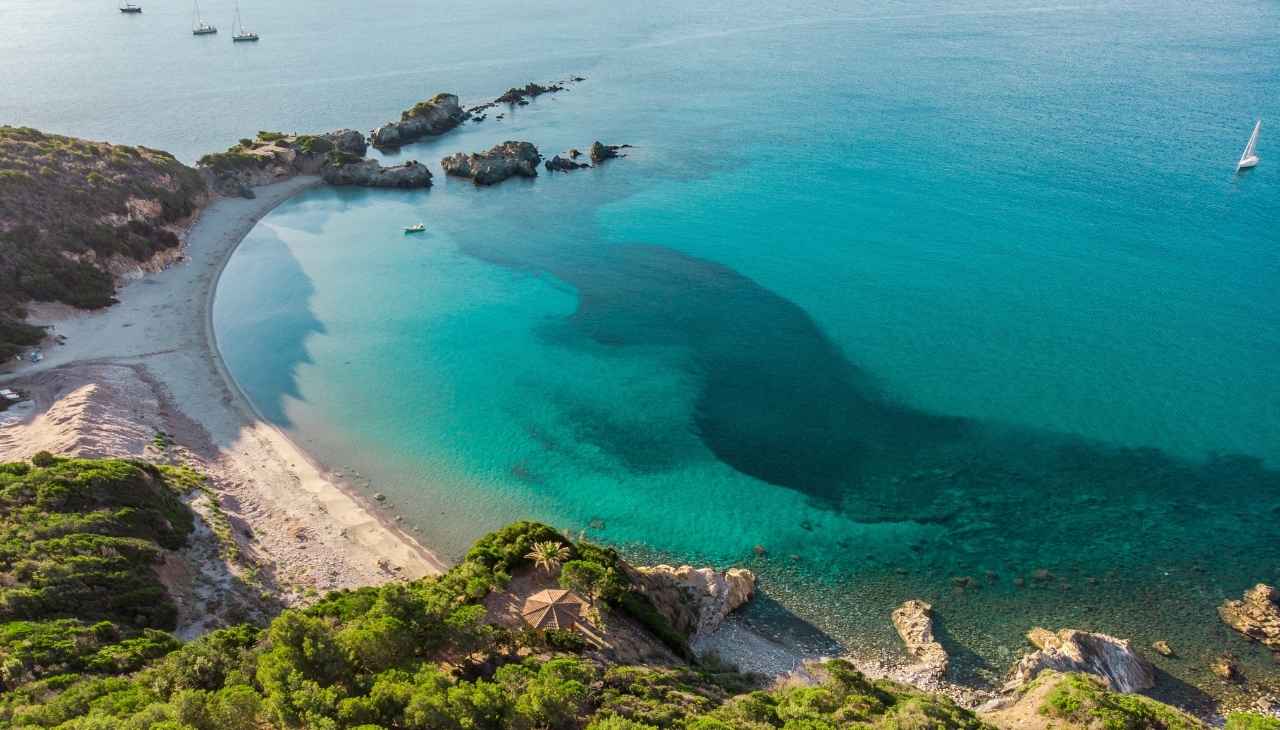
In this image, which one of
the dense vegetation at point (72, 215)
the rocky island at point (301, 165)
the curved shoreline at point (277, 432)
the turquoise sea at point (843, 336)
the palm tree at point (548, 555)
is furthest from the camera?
the rocky island at point (301, 165)

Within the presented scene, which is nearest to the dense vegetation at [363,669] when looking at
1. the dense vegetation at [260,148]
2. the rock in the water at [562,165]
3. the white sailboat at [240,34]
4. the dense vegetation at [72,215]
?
the dense vegetation at [72,215]

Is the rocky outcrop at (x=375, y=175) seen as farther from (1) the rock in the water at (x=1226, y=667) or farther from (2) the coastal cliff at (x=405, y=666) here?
(1) the rock in the water at (x=1226, y=667)

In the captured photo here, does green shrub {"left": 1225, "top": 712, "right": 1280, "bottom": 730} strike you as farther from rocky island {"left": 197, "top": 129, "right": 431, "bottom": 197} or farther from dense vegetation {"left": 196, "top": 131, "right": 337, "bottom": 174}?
dense vegetation {"left": 196, "top": 131, "right": 337, "bottom": 174}

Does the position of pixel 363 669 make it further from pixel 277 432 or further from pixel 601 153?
pixel 601 153

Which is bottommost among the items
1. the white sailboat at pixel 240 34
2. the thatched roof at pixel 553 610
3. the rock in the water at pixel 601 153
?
the thatched roof at pixel 553 610

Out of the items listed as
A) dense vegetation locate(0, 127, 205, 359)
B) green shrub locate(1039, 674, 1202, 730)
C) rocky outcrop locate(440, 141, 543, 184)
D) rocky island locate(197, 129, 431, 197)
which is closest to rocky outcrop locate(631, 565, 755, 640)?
green shrub locate(1039, 674, 1202, 730)

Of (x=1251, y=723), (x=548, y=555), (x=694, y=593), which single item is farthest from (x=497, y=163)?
(x=1251, y=723)
